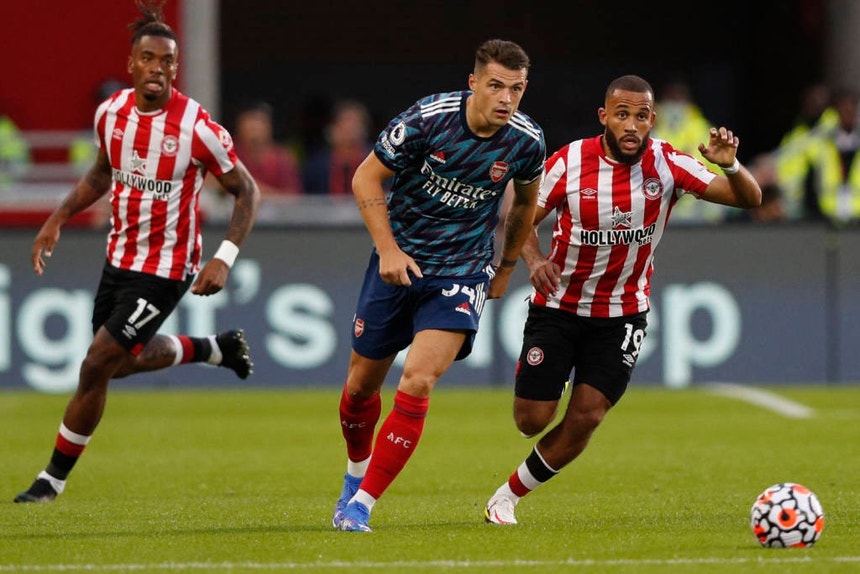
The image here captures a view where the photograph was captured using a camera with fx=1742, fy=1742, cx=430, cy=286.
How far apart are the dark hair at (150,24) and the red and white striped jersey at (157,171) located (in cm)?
37

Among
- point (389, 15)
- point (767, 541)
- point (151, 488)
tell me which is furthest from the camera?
point (389, 15)

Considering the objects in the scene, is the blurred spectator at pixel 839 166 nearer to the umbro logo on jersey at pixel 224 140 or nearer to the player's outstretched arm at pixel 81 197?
the umbro logo on jersey at pixel 224 140

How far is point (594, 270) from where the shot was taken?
27.0ft

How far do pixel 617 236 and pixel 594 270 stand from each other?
0.19 meters

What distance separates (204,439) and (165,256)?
357 cm

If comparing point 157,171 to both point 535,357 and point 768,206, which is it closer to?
point 535,357

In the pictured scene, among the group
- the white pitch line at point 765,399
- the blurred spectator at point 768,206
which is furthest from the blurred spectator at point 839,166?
the white pitch line at point 765,399

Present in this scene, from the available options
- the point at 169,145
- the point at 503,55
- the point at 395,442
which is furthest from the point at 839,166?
the point at 395,442

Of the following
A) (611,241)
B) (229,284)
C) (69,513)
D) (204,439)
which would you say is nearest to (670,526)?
(611,241)

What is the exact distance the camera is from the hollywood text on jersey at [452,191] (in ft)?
25.1

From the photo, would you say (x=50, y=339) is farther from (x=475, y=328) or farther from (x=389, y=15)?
(x=389, y=15)

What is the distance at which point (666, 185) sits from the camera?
26.7ft

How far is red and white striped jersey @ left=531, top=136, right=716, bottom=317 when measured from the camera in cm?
814

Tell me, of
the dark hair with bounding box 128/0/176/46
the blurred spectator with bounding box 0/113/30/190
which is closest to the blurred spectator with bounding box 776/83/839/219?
the blurred spectator with bounding box 0/113/30/190
